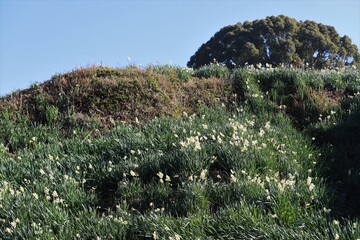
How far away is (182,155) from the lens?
19.4 feet

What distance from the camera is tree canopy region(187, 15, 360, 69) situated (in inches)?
1105

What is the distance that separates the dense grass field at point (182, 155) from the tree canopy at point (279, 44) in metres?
18.7

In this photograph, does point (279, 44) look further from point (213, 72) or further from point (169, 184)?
point (169, 184)

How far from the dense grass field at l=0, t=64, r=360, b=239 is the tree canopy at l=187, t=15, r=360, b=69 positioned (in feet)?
61.3

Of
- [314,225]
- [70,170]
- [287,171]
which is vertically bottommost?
[314,225]

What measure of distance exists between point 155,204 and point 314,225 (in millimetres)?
1679

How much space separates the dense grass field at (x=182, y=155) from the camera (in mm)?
4707

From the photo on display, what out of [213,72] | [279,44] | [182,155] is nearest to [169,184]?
[182,155]

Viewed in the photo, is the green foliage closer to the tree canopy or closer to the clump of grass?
the clump of grass

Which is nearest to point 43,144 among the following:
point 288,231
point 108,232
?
point 108,232

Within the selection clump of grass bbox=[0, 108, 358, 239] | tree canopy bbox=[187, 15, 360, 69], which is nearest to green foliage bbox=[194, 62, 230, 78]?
clump of grass bbox=[0, 108, 358, 239]

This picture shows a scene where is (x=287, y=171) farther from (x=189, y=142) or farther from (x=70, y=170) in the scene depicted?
(x=70, y=170)

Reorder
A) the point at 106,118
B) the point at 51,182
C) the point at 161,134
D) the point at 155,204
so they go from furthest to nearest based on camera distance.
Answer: the point at 106,118
the point at 161,134
the point at 51,182
the point at 155,204

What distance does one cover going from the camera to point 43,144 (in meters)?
7.15
